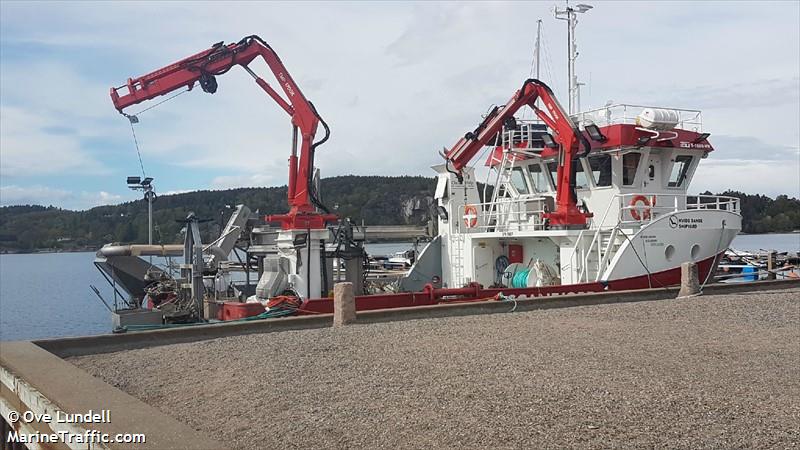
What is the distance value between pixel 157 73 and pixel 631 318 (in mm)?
11299

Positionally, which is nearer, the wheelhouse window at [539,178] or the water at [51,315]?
the wheelhouse window at [539,178]

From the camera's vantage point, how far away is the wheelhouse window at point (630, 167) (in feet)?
53.9

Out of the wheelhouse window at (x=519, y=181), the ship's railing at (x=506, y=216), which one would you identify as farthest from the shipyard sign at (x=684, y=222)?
the wheelhouse window at (x=519, y=181)

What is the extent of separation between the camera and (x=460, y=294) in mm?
14344

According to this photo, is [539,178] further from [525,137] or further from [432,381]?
[432,381]

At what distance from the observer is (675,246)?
1572cm

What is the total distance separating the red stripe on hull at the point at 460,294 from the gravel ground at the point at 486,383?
225 cm

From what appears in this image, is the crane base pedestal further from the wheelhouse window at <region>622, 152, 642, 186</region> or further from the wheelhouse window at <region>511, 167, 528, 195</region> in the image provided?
the wheelhouse window at <region>622, 152, 642, 186</region>

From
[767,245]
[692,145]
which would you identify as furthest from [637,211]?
[767,245]

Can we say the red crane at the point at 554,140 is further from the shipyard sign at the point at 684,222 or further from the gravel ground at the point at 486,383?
the gravel ground at the point at 486,383

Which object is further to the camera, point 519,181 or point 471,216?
point 519,181

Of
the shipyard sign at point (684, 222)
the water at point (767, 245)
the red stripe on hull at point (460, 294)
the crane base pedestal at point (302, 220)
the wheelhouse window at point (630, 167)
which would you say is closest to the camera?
the red stripe on hull at point (460, 294)

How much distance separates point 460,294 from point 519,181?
529 centimetres

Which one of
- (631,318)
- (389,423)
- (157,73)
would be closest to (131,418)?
(389,423)
